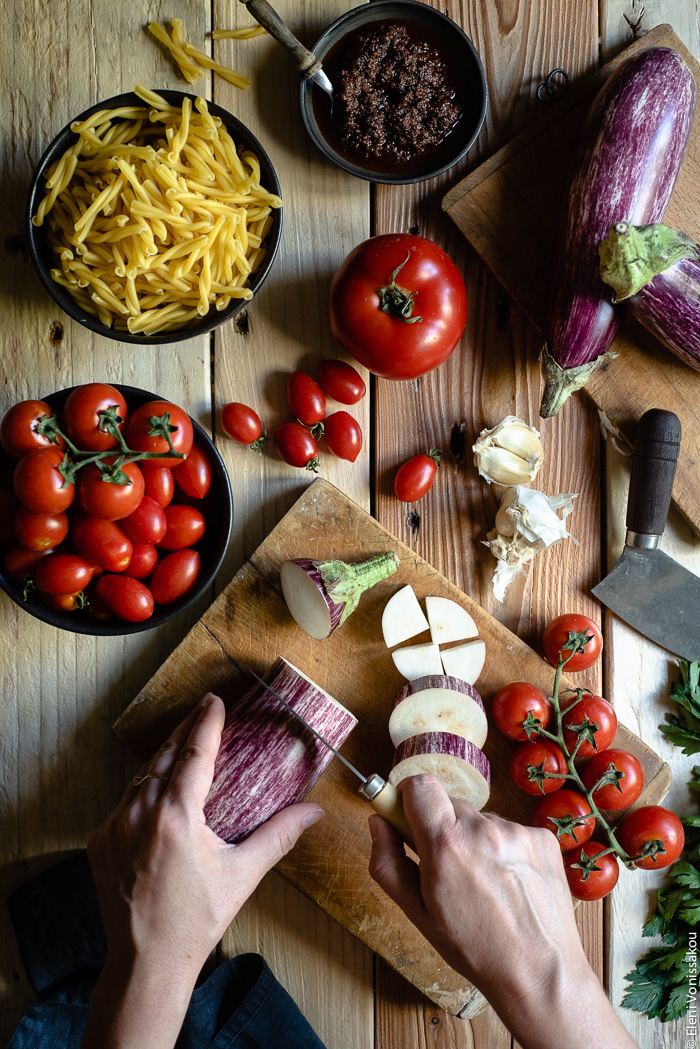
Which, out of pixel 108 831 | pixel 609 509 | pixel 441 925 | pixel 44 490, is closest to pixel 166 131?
pixel 44 490

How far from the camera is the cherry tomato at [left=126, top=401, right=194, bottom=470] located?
1575mm

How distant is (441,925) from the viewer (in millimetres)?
1405

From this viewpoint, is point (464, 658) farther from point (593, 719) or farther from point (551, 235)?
point (551, 235)

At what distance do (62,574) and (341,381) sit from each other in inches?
30.7

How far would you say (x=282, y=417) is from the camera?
1.90 m

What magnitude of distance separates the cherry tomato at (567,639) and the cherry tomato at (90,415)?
110cm

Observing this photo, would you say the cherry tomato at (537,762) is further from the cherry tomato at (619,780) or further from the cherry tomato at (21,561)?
the cherry tomato at (21,561)

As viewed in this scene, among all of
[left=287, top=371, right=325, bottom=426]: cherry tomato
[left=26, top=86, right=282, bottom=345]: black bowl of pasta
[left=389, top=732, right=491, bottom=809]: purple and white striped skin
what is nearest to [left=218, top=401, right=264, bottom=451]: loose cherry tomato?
[left=287, top=371, right=325, bottom=426]: cherry tomato

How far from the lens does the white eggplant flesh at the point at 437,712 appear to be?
171cm

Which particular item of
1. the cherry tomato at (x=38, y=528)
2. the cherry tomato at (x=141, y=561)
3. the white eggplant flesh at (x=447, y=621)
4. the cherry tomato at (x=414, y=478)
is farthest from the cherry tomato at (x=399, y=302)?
the cherry tomato at (x=38, y=528)

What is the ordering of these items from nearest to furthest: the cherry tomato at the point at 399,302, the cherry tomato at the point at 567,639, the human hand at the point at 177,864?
the human hand at the point at 177,864 → the cherry tomato at the point at 399,302 → the cherry tomato at the point at 567,639

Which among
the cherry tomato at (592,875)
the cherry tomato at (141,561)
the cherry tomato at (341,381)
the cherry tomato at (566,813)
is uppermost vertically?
the cherry tomato at (341,381)

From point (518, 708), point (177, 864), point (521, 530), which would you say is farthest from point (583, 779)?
point (177, 864)

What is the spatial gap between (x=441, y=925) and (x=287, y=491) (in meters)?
1.02
